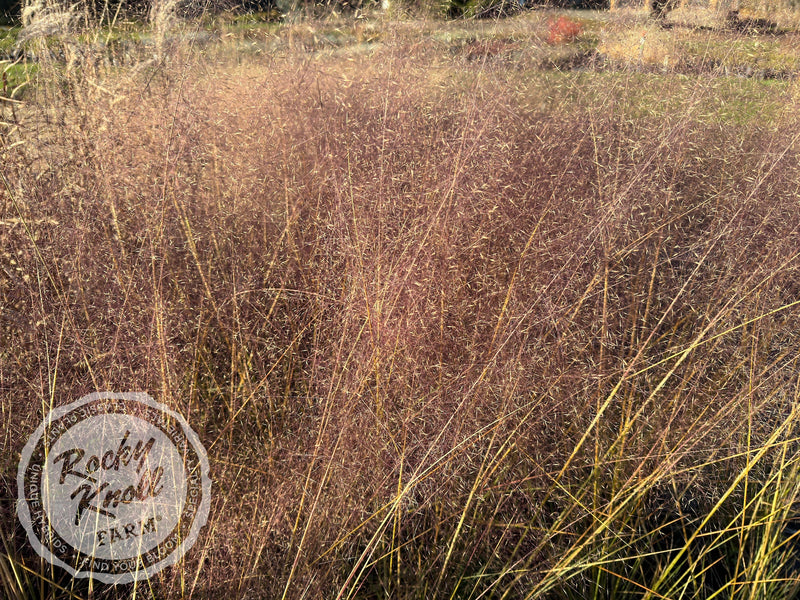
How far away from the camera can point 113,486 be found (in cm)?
131

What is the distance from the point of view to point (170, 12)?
154 centimetres

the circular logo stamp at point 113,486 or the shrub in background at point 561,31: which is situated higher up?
the shrub in background at point 561,31

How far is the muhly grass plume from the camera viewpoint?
132 centimetres

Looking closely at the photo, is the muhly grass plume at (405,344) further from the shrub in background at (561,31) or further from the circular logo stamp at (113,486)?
the shrub in background at (561,31)

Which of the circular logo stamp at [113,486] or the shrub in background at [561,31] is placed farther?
the shrub in background at [561,31]

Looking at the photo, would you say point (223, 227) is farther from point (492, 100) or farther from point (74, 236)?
point (492, 100)

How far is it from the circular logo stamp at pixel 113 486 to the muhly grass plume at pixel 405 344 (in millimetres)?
43

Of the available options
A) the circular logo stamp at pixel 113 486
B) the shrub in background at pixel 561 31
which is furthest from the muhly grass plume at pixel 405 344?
the shrub in background at pixel 561 31

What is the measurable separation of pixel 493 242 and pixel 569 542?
77 cm

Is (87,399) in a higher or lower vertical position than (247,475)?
higher

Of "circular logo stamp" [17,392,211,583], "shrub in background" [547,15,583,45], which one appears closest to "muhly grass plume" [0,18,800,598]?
"circular logo stamp" [17,392,211,583]

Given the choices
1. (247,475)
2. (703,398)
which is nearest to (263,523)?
(247,475)

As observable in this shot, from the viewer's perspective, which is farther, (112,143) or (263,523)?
(112,143)

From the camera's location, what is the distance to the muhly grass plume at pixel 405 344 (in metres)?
1.32
